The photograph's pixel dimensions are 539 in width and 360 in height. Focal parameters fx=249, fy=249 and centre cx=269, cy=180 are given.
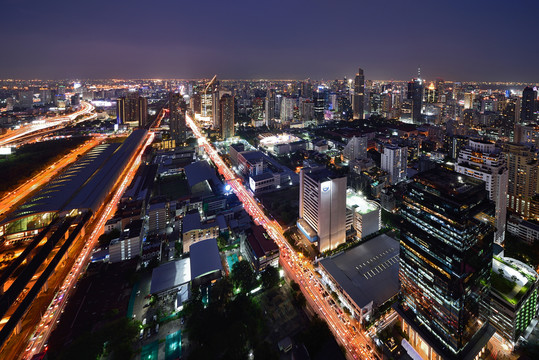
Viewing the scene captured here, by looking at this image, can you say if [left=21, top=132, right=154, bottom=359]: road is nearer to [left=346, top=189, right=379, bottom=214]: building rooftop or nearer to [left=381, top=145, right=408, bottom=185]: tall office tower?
[left=346, top=189, right=379, bottom=214]: building rooftop

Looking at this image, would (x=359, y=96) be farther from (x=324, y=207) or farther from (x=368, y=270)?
(x=368, y=270)

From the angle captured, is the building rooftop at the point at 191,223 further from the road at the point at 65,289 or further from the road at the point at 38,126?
the road at the point at 38,126

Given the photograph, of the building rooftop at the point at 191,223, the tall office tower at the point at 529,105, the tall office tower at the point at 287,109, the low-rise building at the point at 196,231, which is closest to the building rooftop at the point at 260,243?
the low-rise building at the point at 196,231

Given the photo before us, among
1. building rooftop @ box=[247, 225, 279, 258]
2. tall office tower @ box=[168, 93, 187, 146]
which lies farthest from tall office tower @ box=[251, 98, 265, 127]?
building rooftop @ box=[247, 225, 279, 258]

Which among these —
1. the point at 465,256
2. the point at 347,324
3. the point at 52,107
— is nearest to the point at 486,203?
the point at 465,256

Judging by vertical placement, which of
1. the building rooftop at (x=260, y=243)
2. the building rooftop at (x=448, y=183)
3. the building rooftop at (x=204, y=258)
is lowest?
the building rooftop at (x=204, y=258)
